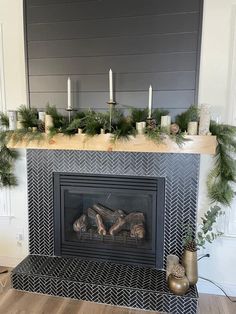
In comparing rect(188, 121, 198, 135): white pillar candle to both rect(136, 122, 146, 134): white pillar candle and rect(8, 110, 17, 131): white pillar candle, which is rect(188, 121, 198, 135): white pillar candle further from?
rect(8, 110, 17, 131): white pillar candle

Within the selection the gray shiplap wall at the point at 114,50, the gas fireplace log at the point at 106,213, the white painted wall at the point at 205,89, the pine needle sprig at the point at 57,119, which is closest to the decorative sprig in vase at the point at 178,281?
the white painted wall at the point at 205,89

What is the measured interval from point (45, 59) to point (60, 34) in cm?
24

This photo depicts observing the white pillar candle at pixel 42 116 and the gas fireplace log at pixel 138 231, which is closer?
the white pillar candle at pixel 42 116

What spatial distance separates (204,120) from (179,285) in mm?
1185

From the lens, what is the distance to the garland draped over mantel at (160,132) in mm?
1916

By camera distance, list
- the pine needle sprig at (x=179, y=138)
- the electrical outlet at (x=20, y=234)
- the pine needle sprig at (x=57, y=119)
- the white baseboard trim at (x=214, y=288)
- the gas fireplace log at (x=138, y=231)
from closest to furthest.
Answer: the pine needle sprig at (x=179, y=138), the pine needle sprig at (x=57, y=119), the white baseboard trim at (x=214, y=288), the gas fireplace log at (x=138, y=231), the electrical outlet at (x=20, y=234)

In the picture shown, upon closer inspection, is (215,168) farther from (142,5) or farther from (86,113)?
(142,5)

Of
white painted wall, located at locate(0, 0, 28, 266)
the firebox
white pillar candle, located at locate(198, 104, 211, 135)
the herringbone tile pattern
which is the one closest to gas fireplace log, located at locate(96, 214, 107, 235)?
the firebox

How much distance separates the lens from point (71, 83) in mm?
2252

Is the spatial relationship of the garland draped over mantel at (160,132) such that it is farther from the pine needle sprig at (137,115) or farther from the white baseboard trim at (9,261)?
the white baseboard trim at (9,261)

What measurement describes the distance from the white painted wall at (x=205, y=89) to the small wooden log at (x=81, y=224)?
1.58ft

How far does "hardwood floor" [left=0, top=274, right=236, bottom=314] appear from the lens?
2.02m

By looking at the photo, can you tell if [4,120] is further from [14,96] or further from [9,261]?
[9,261]

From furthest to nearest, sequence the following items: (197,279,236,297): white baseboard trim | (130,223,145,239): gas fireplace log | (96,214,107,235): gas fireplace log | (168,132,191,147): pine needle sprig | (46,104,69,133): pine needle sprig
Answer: (96,214,107,235): gas fireplace log, (130,223,145,239): gas fireplace log, (197,279,236,297): white baseboard trim, (46,104,69,133): pine needle sprig, (168,132,191,147): pine needle sprig
